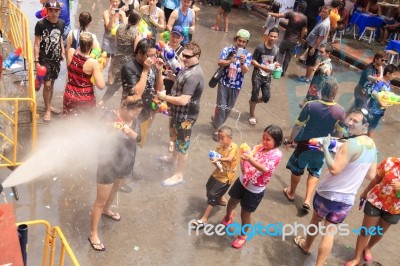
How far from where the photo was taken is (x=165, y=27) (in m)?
8.64

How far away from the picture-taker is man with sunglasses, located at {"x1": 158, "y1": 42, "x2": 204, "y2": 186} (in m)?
5.54

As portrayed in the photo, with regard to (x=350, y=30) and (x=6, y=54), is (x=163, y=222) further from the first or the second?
(x=350, y=30)

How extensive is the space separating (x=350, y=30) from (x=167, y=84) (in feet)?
36.9

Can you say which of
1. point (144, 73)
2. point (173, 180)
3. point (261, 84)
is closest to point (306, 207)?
point (173, 180)

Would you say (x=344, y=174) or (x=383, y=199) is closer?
(x=344, y=174)

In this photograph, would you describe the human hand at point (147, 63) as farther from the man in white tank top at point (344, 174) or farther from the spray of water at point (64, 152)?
the man in white tank top at point (344, 174)

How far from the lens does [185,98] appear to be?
5523mm

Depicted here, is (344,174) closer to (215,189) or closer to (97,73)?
(215,189)

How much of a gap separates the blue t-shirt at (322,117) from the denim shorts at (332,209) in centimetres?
114

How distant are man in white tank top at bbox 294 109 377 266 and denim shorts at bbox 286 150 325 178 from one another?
1082 mm

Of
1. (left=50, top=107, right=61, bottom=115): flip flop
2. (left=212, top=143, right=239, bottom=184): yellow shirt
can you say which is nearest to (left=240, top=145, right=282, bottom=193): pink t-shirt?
(left=212, top=143, right=239, bottom=184): yellow shirt

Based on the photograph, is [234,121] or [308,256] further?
[234,121]

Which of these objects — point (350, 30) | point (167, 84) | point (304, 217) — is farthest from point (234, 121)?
point (350, 30)

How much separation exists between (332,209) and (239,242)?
45.7 inches
